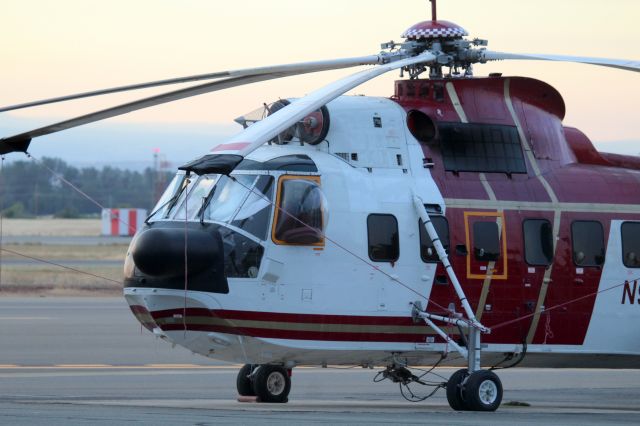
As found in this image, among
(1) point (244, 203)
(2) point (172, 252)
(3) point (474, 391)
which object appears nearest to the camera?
(2) point (172, 252)

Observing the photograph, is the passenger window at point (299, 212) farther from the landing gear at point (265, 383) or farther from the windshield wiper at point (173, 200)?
the landing gear at point (265, 383)

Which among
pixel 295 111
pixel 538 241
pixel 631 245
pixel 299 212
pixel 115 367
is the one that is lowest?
pixel 115 367

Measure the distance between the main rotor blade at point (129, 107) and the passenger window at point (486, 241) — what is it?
10.1ft

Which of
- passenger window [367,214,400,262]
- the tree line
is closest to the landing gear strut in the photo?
passenger window [367,214,400,262]

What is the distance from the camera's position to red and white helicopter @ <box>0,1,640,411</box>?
1409 cm

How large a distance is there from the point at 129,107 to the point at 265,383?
4.16 metres

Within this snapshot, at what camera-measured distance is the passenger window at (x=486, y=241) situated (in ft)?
50.3

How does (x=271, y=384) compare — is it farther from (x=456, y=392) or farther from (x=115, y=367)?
(x=115, y=367)

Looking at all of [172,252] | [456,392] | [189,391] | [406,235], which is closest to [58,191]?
[189,391]

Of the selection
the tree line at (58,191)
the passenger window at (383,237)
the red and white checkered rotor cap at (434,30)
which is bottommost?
the tree line at (58,191)

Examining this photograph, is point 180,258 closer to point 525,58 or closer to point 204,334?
point 204,334

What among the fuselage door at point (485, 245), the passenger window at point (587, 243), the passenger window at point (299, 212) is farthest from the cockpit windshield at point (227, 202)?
the passenger window at point (587, 243)

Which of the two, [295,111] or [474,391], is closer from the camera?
[295,111]

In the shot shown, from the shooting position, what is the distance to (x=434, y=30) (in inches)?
617
